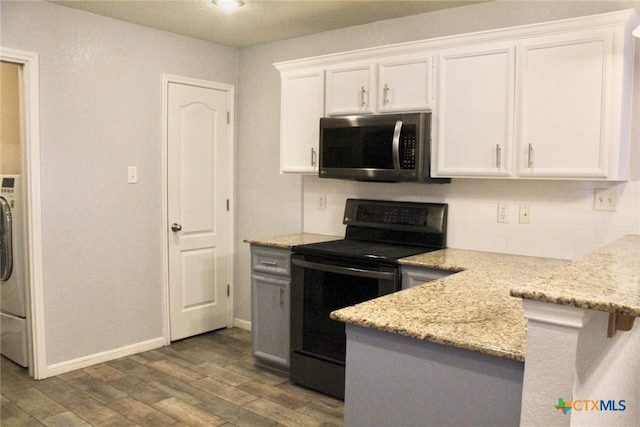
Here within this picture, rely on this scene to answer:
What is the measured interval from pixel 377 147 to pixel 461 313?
64.2 inches

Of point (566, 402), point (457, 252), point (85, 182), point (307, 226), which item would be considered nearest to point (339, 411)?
point (457, 252)

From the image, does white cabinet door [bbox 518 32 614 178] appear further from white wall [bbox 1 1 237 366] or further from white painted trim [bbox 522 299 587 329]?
white wall [bbox 1 1 237 366]

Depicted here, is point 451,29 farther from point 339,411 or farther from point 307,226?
point 339,411

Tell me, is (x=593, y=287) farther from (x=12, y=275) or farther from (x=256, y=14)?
(x=12, y=275)

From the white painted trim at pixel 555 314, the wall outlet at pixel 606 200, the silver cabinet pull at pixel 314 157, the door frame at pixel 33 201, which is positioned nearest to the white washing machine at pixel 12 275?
the door frame at pixel 33 201

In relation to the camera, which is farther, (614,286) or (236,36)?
(236,36)

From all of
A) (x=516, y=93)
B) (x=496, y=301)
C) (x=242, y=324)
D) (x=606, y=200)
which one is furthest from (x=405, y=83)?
(x=242, y=324)

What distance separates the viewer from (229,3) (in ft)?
10.3

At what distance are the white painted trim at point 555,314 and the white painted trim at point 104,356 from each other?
326 cm

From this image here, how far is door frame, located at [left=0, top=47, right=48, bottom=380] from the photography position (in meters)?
3.17

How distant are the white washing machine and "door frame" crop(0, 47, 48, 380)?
5.5 inches

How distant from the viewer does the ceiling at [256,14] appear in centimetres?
321

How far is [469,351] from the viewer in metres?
1.42

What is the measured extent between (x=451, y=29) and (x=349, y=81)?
2.35ft
